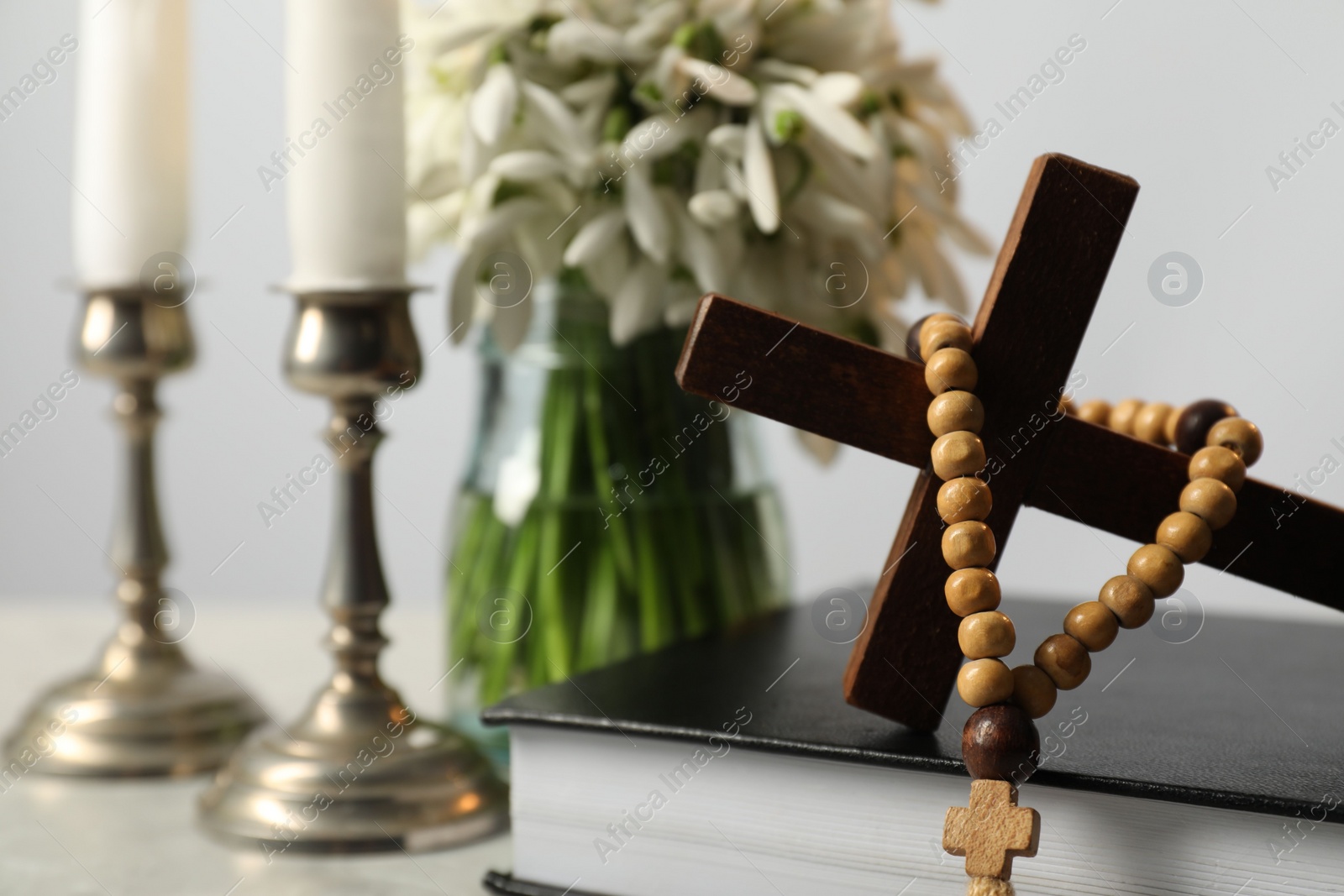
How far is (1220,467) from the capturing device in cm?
45

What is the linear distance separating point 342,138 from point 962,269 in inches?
29.9

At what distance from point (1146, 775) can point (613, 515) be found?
32 centimetres

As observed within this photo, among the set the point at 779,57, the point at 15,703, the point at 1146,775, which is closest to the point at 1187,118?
the point at 779,57

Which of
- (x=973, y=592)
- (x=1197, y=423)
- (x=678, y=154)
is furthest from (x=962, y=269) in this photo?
(x=973, y=592)

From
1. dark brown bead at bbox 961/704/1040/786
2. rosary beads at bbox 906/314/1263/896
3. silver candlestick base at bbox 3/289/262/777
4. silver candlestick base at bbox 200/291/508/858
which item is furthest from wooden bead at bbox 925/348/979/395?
silver candlestick base at bbox 3/289/262/777

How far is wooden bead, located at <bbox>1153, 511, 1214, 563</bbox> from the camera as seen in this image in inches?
16.8

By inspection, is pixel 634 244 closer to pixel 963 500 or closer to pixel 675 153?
pixel 675 153

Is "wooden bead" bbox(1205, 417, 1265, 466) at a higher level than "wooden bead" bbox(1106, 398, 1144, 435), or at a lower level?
lower

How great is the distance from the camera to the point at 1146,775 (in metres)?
0.40

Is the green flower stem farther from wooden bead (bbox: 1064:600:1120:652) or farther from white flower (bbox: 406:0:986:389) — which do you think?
wooden bead (bbox: 1064:600:1120:652)

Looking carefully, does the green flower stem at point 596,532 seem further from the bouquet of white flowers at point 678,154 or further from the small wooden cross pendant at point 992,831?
the small wooden cross pendant at point 992,831

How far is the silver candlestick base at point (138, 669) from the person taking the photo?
2.12ft

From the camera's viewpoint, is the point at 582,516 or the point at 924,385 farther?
the point at 582,516

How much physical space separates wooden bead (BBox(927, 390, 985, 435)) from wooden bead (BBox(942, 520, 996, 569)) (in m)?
0.03
